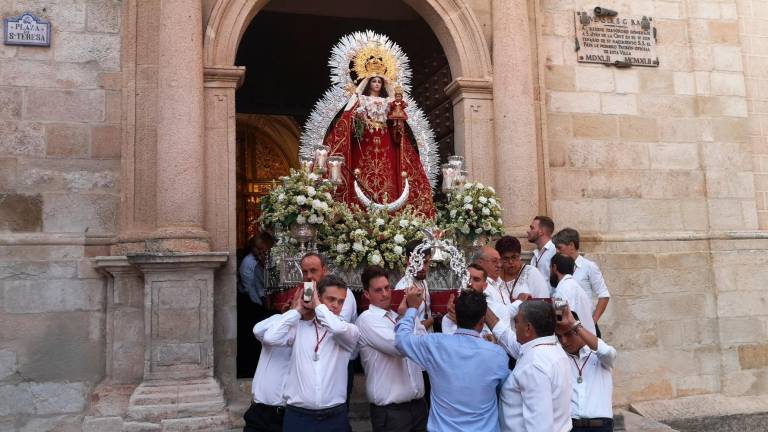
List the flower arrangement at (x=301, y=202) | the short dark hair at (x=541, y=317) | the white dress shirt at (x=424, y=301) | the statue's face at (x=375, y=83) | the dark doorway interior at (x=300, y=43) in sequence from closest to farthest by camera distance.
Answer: the short dark hair at (x=541, y=317) < the white dress shirt at (x=424, y=301) < the flower arrangement at (x=301, y=202) < the statue's face at (x=375, y=83) < the dark doorway interior at (x=300, y=43)

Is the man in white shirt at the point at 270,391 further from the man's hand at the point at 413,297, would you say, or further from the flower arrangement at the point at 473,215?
the flower arrangement at the point at 473,215

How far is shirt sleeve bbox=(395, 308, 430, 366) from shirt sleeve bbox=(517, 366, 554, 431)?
57 centimetres

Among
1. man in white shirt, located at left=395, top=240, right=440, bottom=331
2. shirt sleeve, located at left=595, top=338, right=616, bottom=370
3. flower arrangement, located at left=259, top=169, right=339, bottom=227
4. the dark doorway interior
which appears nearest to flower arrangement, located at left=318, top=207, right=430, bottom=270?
flower arrangement, located at left=259, top=169, right=339, bottom=227

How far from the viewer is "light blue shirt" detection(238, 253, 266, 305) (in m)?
7.46

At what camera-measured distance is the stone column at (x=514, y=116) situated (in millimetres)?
7375

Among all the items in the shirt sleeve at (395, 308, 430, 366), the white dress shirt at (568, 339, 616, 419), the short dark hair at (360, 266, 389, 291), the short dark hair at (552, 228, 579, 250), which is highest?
the short dark hair at (552, 228, 579, 250)

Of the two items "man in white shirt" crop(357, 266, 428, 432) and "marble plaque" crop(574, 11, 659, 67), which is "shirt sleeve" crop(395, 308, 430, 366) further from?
"marble plaque" crop(574, 11, 659, 67)

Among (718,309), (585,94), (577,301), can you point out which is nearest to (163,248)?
(577,301)

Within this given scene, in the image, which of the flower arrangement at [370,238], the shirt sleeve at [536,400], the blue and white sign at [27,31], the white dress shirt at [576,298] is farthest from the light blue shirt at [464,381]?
the blue and white sign at [27,31]

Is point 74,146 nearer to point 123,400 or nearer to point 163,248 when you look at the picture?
point 163,248

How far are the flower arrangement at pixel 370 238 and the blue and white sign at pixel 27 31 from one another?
10.1 ft

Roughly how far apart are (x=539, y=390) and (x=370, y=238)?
293 centimetres

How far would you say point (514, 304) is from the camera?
5.16 m

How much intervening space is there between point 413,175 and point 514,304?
94.4 inches
